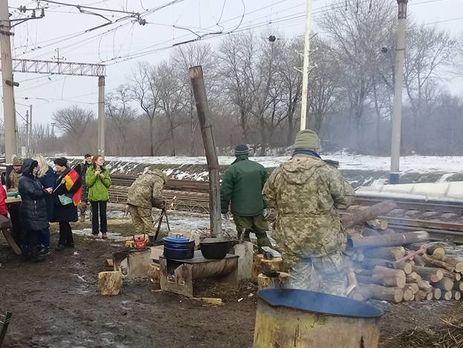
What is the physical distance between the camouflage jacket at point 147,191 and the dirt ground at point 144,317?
1.78m

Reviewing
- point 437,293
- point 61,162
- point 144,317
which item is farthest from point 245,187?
point 61,162

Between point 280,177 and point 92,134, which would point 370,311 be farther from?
point 92,134

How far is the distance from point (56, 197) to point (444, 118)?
39696mm

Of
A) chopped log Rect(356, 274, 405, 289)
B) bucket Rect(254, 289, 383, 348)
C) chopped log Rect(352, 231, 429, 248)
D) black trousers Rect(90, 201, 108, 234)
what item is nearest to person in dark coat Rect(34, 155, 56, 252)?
black trousers Rect(90, 201, 108, 234)

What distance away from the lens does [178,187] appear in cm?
2155

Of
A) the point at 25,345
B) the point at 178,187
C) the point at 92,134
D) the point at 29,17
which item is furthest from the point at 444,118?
the point at 92,134

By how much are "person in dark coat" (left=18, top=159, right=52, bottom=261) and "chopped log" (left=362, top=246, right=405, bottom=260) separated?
5.19 m

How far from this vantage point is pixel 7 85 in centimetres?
1488

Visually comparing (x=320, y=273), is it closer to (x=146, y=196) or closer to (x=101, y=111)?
(x=146, y=196)

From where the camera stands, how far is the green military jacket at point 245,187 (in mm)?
7691

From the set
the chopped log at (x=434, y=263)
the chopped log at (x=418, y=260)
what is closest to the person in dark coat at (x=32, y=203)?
the chopped log at (x=418, y=260)

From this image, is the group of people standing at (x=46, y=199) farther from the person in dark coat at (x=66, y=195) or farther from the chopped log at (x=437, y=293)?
the chopped log at (x=437, y=293)

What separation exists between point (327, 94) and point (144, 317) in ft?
143

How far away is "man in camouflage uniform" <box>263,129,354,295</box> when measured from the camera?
15.2 feet
